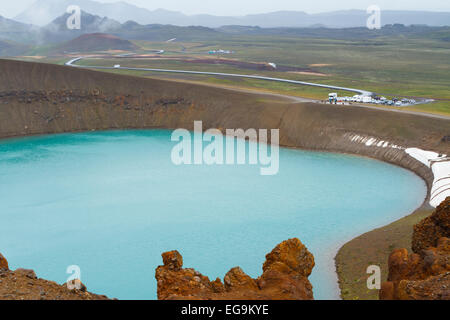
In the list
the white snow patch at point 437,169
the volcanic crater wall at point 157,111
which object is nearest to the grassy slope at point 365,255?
the white snow patch at point 437,169

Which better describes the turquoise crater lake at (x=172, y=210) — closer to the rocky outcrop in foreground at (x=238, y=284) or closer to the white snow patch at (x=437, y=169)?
the white snow patch at (x=437, y=169)

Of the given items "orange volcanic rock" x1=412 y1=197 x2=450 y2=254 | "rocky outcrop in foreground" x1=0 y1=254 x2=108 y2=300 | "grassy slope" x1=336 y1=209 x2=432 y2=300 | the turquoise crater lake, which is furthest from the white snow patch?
"rocky outcrop in foreground" x1=0 y1=254 x2=108 y2=300

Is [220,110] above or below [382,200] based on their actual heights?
above

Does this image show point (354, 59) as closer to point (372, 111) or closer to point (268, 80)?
point (268, 80)

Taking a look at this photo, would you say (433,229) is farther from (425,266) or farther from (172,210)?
(172,210)

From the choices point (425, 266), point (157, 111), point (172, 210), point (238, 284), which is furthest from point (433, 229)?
point (157, 111)
